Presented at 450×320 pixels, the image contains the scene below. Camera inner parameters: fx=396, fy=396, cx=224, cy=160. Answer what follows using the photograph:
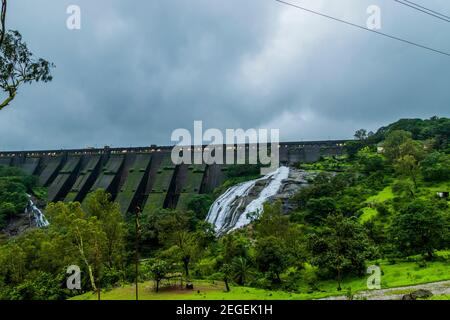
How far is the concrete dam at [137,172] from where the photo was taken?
7094 centimetres

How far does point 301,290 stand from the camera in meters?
27.4

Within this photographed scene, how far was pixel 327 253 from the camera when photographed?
2909 cm

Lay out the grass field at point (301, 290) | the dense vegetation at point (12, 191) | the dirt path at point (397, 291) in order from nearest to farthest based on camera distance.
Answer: the dirt path at point (397, 291)
the grass field at point (301, 290)
the dense vegetation at point (12, 191)

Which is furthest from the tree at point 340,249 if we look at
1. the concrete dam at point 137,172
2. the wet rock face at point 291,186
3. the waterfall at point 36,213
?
the waterfall at point 36,213

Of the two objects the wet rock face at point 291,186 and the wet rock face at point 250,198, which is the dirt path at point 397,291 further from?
the wet rock face at point 291,186

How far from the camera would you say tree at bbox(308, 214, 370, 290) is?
28.0 metres

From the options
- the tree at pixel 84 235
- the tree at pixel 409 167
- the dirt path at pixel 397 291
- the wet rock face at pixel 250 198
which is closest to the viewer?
the dirt path at pixel 397 291

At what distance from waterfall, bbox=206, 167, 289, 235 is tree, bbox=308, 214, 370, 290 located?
17.4 metres

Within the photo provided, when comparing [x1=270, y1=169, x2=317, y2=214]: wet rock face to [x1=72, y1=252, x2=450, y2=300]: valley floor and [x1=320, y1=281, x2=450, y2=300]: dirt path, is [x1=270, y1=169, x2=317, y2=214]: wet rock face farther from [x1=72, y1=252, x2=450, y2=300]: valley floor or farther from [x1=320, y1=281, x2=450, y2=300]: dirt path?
[x1=320, y1=281, x2=450, y2=300]: dirt path

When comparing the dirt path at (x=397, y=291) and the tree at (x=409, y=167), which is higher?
the tree at (x=409, y=167)

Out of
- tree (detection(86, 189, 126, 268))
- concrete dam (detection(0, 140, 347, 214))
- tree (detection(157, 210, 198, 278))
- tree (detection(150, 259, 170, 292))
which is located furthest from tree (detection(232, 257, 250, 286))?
concrete dam (detection(0, 140, 347, 214))

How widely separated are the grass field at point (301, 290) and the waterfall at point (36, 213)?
35659 mm

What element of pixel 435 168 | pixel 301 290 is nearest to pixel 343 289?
pixel 301 290
